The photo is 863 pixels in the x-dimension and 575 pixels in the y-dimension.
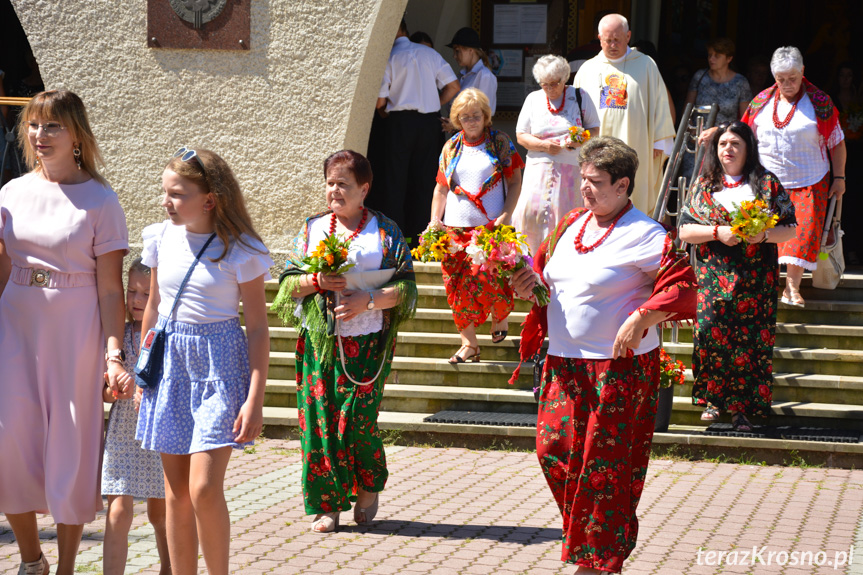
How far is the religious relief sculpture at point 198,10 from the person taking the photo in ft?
31.1

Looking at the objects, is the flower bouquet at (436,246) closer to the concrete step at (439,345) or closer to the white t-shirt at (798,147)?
the concrete step at (439,345)

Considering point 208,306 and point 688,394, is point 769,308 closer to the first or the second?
point 688,394

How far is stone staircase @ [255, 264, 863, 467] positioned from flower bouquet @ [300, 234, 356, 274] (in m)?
2.51

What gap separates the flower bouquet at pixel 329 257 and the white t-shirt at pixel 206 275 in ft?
3.84

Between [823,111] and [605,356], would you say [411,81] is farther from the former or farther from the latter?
[605,356]

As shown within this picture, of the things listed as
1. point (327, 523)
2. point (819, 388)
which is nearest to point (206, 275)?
point (327, 523)

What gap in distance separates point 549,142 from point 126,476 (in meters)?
4.79

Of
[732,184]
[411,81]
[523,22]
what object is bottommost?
[732,184]

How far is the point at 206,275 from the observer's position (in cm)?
425

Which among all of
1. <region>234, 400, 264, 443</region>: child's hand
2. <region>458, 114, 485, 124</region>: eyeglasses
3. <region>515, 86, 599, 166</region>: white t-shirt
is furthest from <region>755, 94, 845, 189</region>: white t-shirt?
<region>234, 400, 264, 443</region>: child's hand

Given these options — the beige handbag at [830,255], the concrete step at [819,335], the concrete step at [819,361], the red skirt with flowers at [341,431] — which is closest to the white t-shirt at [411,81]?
the concrete step at [819,335]

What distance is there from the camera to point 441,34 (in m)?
12.5

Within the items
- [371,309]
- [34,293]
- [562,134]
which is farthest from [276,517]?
[562,134]

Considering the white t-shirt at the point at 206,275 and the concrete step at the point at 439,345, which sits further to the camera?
the concrete step at the point at 439,345
